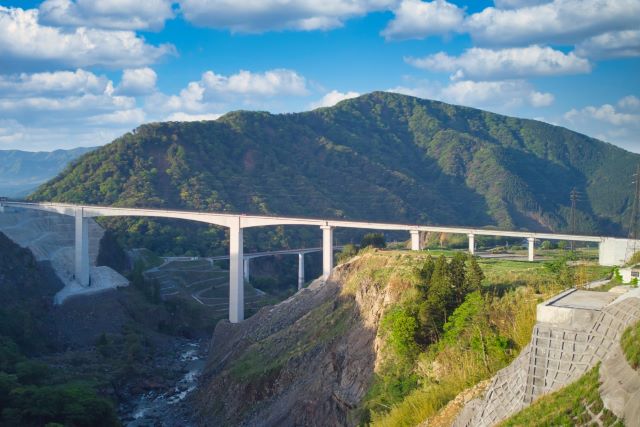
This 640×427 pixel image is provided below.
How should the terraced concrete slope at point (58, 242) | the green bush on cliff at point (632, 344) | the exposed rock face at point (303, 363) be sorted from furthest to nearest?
the terraced concrete slope at point (58, 242) → the exposed rock face at point (303, 363) → the green bush on cliff at point (632, 344)

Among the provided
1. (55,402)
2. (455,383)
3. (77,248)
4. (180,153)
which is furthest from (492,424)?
(180,153)

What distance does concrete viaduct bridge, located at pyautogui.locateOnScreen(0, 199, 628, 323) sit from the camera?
143ft

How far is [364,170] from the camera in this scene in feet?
407

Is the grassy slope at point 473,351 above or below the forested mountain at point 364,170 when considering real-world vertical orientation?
below

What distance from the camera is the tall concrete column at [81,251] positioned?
6538cm

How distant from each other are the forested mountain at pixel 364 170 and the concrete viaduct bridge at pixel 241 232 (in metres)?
14.3

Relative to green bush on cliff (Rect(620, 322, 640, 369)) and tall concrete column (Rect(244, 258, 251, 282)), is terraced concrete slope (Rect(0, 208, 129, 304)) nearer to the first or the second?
tall concrete column (Rect(244, 258, 251, 282))

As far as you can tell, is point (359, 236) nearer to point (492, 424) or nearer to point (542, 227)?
point (542, 227)

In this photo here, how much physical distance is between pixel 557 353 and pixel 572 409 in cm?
190

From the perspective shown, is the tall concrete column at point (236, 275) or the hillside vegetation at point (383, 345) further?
the tall concrete column at point (236, 275)

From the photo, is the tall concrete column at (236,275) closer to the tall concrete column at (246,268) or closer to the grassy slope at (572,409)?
the tall concrete column at (246,268)

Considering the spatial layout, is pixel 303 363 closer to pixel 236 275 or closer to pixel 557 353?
pixel 557 353

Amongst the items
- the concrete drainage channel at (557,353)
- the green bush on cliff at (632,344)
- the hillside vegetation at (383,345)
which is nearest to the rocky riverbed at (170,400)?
the hillside vegetation at (383,345)

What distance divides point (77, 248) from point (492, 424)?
59.6 meters
